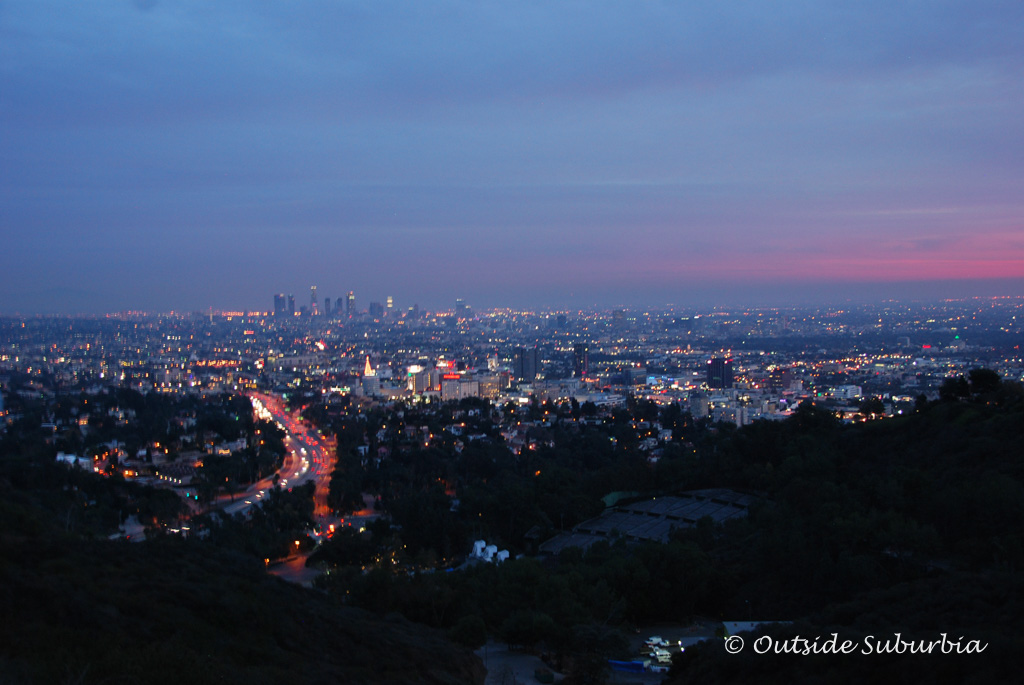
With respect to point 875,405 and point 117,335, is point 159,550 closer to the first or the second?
point 875,405

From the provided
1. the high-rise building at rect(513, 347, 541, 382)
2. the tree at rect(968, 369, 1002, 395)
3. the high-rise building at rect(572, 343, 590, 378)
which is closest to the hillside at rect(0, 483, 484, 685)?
the tree at rect(968, 369, 1002, 395)

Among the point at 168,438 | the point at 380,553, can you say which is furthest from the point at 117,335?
the point at 380,553

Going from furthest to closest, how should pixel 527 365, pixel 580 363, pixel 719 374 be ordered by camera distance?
1. pixel 580 363
2. pixel 527 365
3. pixel 719 374

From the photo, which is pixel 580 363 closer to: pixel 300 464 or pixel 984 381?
pixel 300 464

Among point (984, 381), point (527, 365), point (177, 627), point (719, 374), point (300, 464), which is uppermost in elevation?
point (984, 381)

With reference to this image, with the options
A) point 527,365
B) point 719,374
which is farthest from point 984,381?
point 527,365
